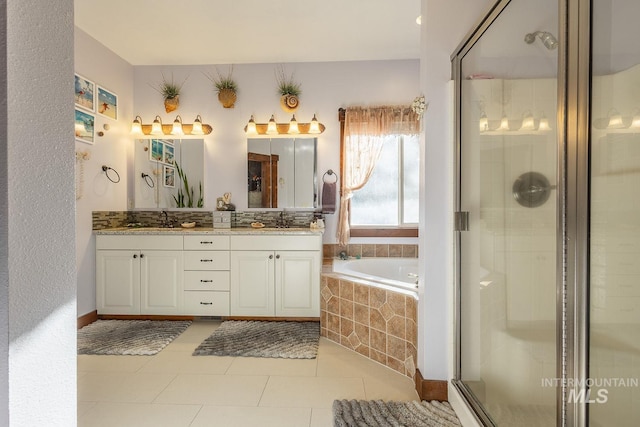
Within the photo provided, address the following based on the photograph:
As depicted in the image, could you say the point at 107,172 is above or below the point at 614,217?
above

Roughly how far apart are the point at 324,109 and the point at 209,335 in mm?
2419

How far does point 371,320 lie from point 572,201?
167 centimetres

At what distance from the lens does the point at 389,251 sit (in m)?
3.47

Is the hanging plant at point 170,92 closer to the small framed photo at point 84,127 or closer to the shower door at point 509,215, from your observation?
the small framed photo at point 84,127

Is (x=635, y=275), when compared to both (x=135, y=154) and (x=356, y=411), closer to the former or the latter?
(x=356, y=411)

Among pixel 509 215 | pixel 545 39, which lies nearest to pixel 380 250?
pixel 509 215

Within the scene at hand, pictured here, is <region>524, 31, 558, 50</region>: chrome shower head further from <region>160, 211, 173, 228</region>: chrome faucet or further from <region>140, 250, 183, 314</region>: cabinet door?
<region>160, 211, 173, 228</region>: chrome faucet

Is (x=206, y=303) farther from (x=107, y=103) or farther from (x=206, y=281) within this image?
(x=107, y=103)

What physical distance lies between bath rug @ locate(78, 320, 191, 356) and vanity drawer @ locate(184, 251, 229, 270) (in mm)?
532

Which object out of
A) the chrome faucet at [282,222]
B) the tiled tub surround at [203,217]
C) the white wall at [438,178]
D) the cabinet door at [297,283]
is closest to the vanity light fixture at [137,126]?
the tiled tub surround at [203,217]

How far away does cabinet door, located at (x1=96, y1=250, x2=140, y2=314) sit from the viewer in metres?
3.17

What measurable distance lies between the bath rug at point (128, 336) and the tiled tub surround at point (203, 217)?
101 cm

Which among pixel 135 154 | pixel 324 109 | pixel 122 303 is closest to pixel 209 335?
pixel 122 303

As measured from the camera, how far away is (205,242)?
3141 millimetres
